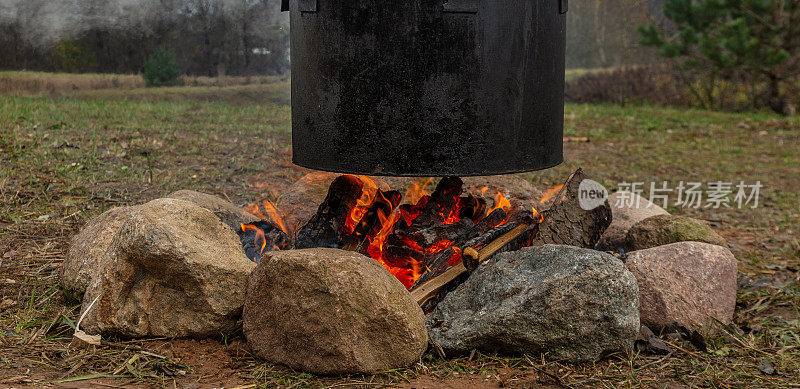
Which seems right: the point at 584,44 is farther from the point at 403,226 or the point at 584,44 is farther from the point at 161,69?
the point at 403,226

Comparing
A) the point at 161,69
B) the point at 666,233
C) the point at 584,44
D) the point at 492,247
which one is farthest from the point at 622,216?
the point at 584,44

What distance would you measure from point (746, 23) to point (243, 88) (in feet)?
26.9

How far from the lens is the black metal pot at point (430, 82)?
8.66 feet

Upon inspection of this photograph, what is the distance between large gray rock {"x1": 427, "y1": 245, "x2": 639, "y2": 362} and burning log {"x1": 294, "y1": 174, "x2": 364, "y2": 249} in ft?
2.74

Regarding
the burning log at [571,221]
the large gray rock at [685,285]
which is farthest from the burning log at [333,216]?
the large gray rock at [685,285]

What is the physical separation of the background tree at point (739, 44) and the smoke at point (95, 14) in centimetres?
731

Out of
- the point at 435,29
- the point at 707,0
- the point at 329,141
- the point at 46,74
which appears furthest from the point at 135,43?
the point at 707,0

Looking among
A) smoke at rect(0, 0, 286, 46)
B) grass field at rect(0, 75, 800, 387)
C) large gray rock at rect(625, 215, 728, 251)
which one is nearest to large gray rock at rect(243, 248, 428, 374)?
grass field at rect(0, 75, 800, 387)

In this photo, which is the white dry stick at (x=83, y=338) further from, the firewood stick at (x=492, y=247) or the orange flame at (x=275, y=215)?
the firewood stick at (x=492, y=247)

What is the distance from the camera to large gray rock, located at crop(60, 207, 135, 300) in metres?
2.89

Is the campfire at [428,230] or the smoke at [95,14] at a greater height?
the smoke at [95,14]

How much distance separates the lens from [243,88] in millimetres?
5637

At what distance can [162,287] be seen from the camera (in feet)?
8.52

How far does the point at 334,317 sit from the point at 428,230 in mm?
961
